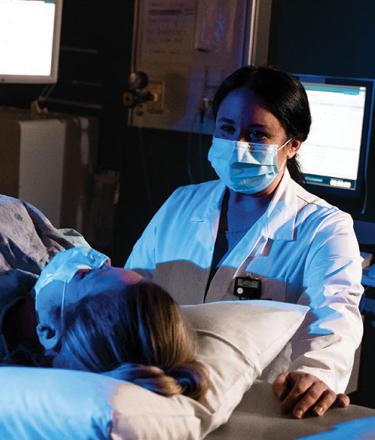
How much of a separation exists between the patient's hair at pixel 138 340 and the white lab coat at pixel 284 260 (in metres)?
0.46

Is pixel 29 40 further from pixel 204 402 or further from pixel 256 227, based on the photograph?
pixel 204 402

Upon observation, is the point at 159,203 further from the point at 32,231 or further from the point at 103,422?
the point at 103,422

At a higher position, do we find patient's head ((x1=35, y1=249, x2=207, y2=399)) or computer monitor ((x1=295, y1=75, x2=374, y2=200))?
computer monitor ((x1=295, y1=75, x2=374, y2=200))

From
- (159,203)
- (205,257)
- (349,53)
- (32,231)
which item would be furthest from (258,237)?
(159,203)

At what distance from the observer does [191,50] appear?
3.47m

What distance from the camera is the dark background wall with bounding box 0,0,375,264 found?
3242 mm

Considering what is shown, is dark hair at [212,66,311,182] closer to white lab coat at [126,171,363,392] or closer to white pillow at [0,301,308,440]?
white lab coat at [126,171,363,392]

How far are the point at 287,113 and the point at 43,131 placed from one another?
4.75 ft

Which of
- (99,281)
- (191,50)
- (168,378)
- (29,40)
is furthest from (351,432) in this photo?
(191,50)

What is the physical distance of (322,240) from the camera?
6.22 feet

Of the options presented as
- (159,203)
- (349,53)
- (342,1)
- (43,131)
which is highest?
(342,1)

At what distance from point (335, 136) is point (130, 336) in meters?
1.94

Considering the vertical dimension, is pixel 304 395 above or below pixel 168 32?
below

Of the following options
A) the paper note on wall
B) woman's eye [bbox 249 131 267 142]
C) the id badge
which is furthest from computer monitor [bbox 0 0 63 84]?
the id badge
